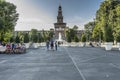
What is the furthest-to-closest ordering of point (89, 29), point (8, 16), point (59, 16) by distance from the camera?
1. point (59, 16)
2. point (89, 29)
3. point (8, 16)

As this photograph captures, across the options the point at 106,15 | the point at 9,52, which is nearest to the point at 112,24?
the point at 106,15

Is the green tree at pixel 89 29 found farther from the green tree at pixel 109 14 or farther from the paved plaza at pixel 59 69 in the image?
the paved plaza at pixel 59 69

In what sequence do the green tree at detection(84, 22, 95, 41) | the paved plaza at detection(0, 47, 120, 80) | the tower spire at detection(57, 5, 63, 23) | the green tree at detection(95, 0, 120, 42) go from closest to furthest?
1. the paved plaza at detection(0, 47, 120, 80)
2. the green tree at detection(95, 0, 120, 42)
3. the green tree at detection(84, 22, 95, 41)
4. the tower spire at detection(57, 5, 63, 23)

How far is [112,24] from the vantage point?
220ft

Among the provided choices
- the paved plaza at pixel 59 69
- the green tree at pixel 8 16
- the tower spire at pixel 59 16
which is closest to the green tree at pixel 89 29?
the tower spire at pixel 59 16

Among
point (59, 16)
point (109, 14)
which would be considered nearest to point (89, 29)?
point (109, 14)

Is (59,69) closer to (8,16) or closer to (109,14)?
(8,16)

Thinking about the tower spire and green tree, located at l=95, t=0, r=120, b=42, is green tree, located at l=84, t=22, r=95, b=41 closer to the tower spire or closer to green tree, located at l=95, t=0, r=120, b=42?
green tree, located at l=95, t=0, r=120, b=42

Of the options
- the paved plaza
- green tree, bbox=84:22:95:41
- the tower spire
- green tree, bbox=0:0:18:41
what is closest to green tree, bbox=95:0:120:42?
green tree, bbox=0:0:18:41

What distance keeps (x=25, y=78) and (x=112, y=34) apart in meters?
49.0

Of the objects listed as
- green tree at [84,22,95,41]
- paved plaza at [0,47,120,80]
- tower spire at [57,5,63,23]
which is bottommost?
paved plaza at [0,47,120,80]

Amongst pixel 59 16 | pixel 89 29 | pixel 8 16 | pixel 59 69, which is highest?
pixel 59 16

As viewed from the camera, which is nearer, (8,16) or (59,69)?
(59,69)

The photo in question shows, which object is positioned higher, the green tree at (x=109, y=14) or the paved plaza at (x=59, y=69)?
the green tree at (x=109, y=14)
